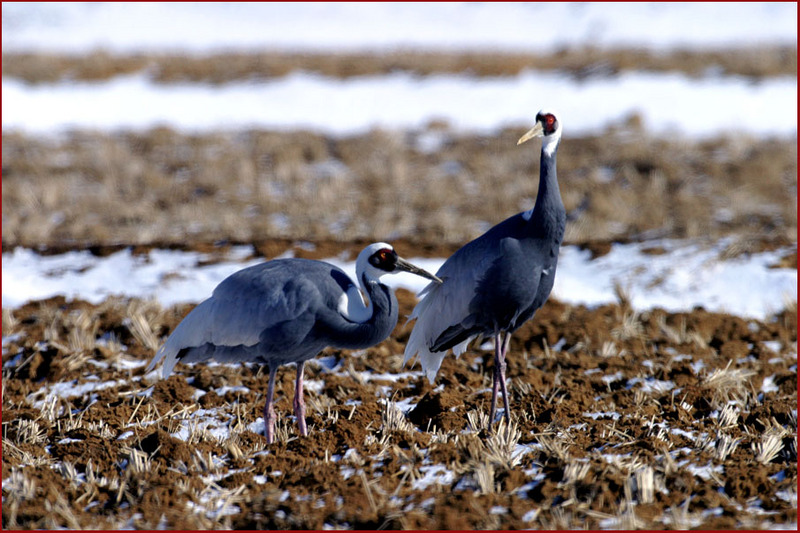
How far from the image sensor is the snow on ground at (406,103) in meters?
20.8

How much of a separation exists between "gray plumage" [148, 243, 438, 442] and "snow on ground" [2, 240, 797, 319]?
3361 mm

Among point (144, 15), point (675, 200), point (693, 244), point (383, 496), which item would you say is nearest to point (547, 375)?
point (383, 496)

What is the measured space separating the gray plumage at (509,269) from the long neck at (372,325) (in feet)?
1.85

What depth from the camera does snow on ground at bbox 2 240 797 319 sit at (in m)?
9.01

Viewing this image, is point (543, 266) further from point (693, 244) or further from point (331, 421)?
point (693, 244)

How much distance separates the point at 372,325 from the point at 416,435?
2.31 ft

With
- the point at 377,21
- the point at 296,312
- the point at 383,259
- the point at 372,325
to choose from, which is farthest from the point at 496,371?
the point at 377,21

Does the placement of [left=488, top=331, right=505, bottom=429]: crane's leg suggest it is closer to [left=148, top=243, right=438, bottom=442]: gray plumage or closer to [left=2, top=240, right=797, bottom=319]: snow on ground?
[left=148, top=243, right=438, bottom=442]: gray plumage

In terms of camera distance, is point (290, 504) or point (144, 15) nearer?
point (290, 504)

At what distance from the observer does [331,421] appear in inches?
230

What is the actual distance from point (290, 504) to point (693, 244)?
22.8 ft

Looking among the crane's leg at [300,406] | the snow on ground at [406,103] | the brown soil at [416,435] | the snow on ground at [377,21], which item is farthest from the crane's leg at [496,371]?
the snow on ground at [377,21]

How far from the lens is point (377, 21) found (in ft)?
231

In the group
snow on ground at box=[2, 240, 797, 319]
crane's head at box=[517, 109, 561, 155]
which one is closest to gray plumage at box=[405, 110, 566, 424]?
crane's head at box=[517, 109, 561, 155]
